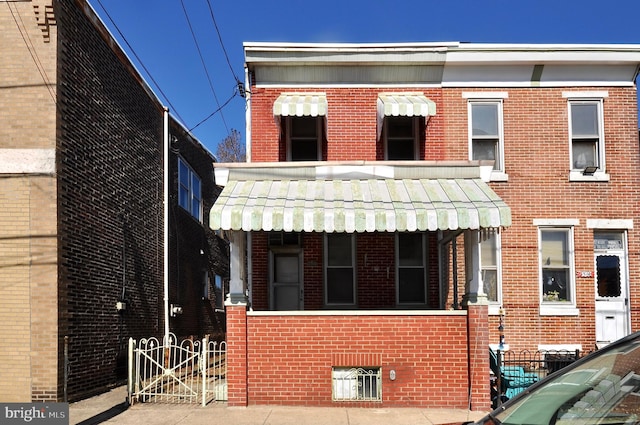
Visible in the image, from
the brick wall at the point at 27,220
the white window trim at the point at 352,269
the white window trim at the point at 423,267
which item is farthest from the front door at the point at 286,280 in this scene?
the brick wall at the point at 27,220

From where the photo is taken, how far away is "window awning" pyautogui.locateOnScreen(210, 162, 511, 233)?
29.9 feet

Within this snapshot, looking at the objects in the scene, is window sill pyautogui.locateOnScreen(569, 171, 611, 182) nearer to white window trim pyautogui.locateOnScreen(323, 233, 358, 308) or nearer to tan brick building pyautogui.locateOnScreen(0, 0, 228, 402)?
white window trim pyautogui.locateOnScreen(323, 233, 358, 308)

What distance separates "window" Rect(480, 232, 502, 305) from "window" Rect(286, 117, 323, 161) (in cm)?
417

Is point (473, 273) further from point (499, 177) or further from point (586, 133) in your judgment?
point (586, 133)

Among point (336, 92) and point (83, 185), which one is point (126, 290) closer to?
point (83, 185)

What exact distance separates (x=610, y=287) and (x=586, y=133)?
335 cm

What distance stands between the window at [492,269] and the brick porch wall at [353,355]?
3.32 metres

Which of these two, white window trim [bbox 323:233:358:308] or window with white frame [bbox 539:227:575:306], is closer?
white window trim [bbox 323:233:358:308]

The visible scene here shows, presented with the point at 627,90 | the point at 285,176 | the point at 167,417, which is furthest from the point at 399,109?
the point at 167,417

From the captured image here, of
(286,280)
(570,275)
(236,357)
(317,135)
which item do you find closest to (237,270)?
(236,357)

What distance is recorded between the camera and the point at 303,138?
43.7 ft

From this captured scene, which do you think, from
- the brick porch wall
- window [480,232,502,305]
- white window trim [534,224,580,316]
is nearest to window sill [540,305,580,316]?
white window trim [534,224,580,316]

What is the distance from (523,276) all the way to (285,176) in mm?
5637

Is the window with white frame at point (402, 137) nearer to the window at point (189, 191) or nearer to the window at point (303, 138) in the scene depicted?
the window at point (303, 138)
